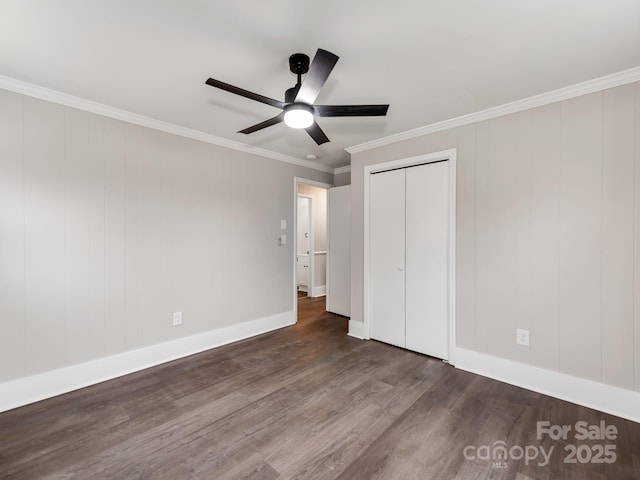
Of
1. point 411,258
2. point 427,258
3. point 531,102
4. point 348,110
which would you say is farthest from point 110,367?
point 531,102

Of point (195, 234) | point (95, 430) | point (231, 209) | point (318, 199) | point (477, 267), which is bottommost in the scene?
point (95, 430)

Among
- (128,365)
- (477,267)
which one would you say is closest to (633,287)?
(477,267)

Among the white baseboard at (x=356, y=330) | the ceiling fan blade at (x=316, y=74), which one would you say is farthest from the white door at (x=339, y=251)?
the ceiling fan blade at (x=316, y=74)

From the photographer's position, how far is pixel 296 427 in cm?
202

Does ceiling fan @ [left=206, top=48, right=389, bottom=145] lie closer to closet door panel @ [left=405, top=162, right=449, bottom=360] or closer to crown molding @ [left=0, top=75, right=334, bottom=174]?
closet door panel @ [left=405, top=162, right=449, bottom=360]

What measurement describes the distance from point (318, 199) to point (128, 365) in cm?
431

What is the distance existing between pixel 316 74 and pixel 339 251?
3.35 metres

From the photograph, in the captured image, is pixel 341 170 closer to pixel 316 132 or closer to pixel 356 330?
pixel 356 330

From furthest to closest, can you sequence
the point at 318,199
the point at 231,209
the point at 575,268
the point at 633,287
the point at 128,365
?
the point at 318,199
the point at 231,209
the point at 128,365
the point at 575,268
the point at 633,287

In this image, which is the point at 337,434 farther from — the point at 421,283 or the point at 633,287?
the point at 633,287

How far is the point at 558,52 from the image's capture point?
73.7 inches

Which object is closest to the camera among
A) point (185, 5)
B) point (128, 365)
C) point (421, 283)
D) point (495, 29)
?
point (185, 5)

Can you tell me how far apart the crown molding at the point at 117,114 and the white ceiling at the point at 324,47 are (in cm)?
9

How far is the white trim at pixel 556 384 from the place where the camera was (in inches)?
83.5
